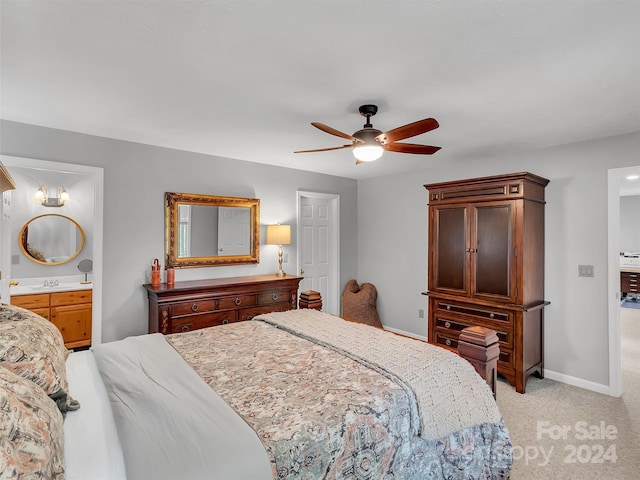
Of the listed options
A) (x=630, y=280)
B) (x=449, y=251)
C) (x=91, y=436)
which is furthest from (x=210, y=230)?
(x=630, y=280)

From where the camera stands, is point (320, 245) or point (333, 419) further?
point (320, 245)

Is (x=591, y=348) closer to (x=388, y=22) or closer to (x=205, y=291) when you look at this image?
(x=388, y=22)

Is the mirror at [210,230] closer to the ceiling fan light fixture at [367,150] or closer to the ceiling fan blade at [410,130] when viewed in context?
the ceiling fan light fixture at [367,150]

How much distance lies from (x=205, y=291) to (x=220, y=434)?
247cm

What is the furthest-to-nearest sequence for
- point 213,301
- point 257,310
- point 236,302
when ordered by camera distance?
1. point 257,310
2. point 236,302
3. point 213,301

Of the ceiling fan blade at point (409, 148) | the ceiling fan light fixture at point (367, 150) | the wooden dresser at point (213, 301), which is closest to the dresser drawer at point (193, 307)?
the wooden dresser at point (213, 301)

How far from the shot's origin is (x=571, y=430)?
260 cm

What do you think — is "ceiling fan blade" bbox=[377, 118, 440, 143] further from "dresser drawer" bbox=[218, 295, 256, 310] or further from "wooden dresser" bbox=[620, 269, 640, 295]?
"wooden dresser" bbox=[620, 269, 640, 295]

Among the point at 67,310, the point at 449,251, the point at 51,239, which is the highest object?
the point at 51,239

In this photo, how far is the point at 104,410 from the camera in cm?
144

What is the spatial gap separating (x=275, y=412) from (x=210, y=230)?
303 cm

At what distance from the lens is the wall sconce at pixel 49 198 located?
14.8 feet

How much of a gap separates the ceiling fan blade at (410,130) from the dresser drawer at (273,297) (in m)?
2.30

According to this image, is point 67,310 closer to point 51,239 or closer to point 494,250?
point 51,239
